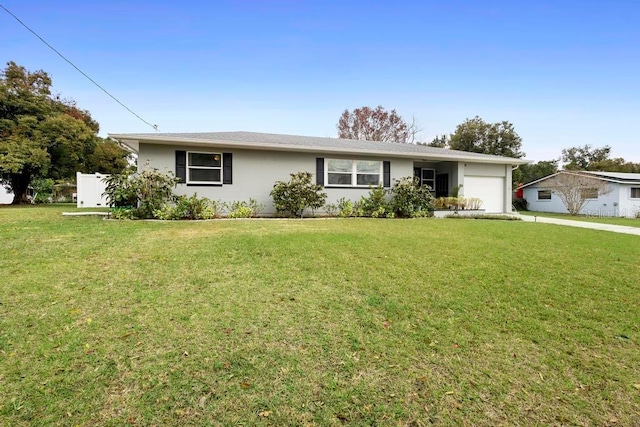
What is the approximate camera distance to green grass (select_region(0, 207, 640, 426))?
2141mm

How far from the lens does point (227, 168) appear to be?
1173 cm

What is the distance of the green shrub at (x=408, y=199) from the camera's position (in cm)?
1270

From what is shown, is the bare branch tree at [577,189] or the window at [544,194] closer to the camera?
the bare branch tree at [577,189]

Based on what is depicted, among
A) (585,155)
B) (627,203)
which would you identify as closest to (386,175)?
(627,203)

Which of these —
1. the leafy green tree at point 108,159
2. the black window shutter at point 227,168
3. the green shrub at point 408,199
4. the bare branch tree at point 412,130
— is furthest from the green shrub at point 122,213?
the bare branch tree at point 412,130

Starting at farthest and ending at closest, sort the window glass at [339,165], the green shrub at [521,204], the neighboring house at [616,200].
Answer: the green shrub at [521,204] → the neighboring house at [616,200] → the window glass at [339,165]

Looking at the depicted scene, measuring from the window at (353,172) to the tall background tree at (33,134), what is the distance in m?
13.3

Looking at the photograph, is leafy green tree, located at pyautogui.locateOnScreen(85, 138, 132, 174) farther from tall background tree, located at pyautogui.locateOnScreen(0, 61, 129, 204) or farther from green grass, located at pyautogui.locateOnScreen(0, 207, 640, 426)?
green grass, located at pyautogui.locateOnScreen(0, 207, 640, 426)

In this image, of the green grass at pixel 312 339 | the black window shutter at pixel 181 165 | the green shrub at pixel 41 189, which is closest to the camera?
the green grass at pixel 312 339

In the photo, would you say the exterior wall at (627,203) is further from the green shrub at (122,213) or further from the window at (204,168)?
the green shrub at (122,213)

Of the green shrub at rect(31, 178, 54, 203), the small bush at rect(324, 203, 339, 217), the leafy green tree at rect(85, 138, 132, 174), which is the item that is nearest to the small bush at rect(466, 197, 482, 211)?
the small bush at rect(324, 203, 339, 217)

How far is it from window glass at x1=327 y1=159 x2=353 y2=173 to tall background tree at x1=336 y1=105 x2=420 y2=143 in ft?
65.5

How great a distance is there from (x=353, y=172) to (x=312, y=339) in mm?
10811

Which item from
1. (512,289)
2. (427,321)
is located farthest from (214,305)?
(512,289)
